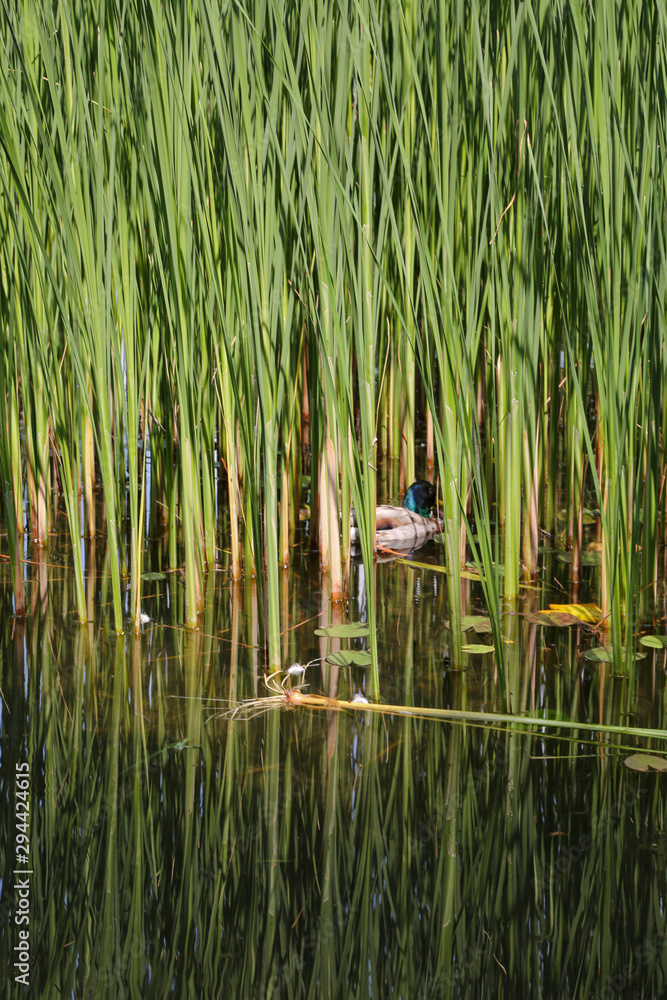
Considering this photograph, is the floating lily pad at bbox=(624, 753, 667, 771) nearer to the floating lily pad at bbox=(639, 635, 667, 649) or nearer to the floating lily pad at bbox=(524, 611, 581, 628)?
the floating lily pad at bbox=(639, 635, 667, 649)

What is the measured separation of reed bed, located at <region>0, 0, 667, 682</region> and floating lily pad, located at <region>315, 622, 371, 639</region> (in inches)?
6.2

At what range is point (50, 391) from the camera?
1.83 m

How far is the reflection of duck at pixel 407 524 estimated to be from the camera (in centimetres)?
257

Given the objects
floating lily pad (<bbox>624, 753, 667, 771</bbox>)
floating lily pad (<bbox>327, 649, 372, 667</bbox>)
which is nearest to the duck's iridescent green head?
floating lily pad (<bbox>327, 649, 372, 667</bbox>)

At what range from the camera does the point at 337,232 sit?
1.73m

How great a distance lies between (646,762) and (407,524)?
125cm

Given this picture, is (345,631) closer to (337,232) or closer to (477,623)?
(477,623)

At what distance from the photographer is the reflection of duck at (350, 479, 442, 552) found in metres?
2.57

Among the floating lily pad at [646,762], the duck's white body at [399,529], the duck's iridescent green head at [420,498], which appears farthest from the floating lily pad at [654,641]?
the duck's iridescent green head at [420,498]

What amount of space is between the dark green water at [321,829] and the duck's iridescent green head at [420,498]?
2.73ft

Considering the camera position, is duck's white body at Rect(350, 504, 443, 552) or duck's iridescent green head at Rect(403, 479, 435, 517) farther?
duck's iridescent green head at Rect(403, 479, 435, 517)

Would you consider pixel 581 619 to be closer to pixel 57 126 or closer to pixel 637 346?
pixel 637 346

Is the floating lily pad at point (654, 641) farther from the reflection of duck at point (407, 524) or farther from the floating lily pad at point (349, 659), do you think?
the reflection of duck at point (407, 524)

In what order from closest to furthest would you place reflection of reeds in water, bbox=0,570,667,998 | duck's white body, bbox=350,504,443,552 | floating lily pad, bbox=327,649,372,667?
1. reflection of reeds in water, bbox=0,570,667,998
2. floating lily pad, bbox=327,649,372,667
3. duck's white body, bbox=350,504,443,552
